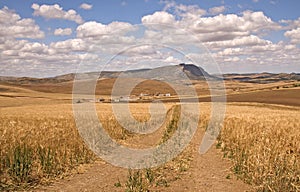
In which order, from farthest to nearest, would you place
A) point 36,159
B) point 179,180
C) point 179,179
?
point 36,159, point 179,179, point 179,180

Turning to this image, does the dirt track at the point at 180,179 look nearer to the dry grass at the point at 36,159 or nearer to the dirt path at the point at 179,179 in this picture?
the dirt path at the point at 179,179

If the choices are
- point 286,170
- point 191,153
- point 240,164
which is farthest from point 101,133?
point 286,170

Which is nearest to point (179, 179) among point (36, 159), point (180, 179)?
point (180, 179)

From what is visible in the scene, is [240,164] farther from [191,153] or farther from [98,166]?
[98,166]

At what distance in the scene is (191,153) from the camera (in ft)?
47.4

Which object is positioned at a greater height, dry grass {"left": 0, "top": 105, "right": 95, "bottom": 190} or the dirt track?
dry grass {"left": 0, "top": 105, "right": 95, "bottom": 190}

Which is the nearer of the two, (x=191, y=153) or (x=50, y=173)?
(x=50, y=173)

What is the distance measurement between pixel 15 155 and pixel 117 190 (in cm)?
358

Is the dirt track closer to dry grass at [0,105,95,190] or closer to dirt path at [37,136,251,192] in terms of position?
dirt path at [37,136,251,192]

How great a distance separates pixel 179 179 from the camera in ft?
32.4

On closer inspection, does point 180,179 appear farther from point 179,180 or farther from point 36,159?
point 36,159

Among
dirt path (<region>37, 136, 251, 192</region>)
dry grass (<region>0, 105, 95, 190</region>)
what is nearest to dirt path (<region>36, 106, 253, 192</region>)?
dirt path (<region>37, 136, 251, 192</region>)

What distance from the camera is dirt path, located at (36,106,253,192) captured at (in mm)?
8953

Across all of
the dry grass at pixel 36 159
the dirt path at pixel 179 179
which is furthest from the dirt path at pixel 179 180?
the dry grass at pixel 36 159
